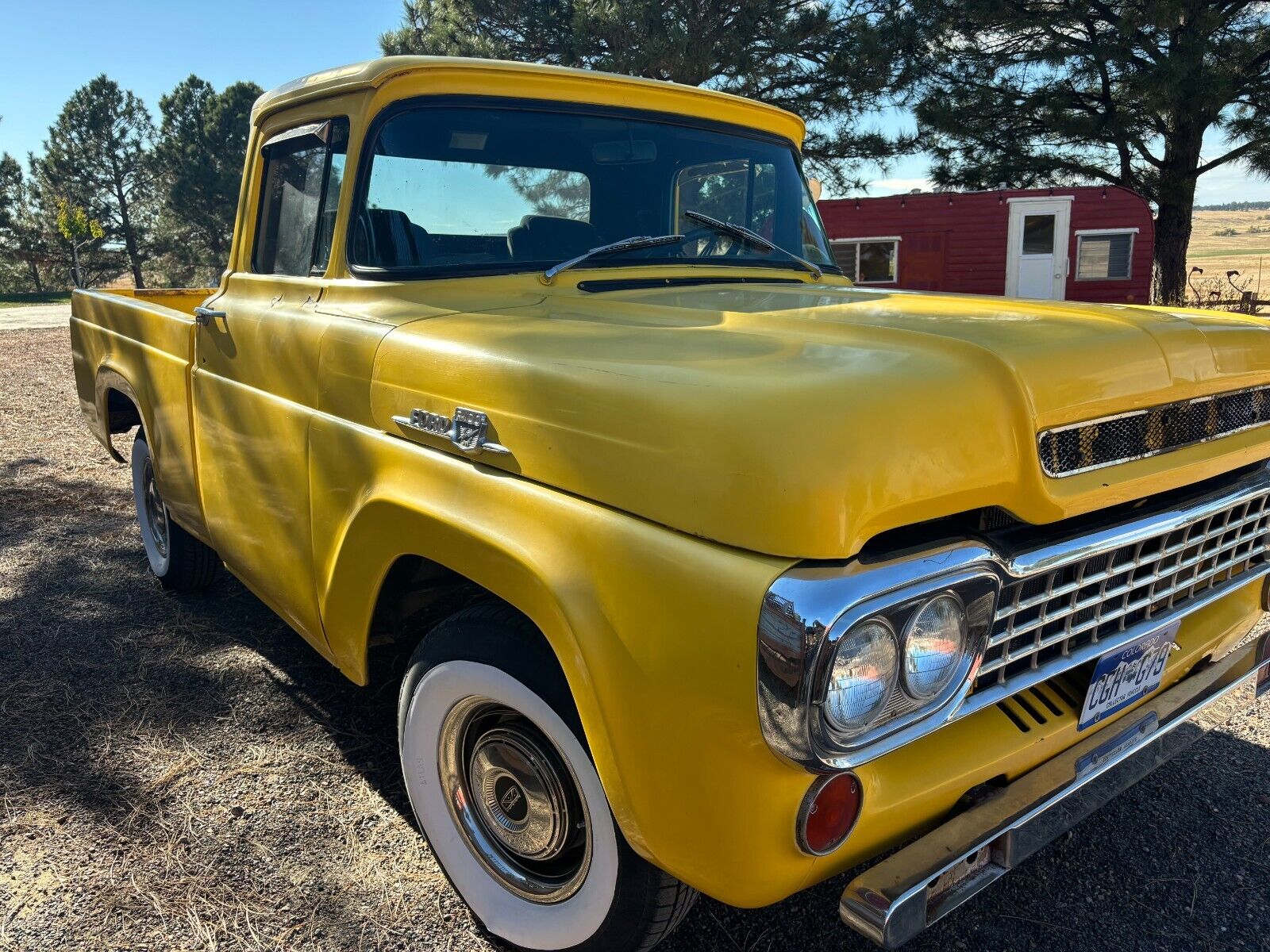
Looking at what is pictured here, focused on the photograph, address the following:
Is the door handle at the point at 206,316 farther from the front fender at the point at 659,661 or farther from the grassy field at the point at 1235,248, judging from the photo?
the grassy field at the point at 1235,248

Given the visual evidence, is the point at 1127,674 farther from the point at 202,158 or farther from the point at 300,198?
the point at 202,158

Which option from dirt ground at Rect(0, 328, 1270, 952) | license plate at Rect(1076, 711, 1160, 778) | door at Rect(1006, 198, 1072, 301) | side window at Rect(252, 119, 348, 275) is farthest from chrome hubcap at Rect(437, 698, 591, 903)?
door at Rect(1006, 198, 1072, 301)

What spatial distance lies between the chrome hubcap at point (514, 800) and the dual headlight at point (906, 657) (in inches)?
27.6

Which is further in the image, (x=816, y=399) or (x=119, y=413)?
(x=119, y=413)

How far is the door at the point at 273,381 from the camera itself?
8.64 feet

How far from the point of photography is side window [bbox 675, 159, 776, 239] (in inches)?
120

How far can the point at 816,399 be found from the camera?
1483 mm

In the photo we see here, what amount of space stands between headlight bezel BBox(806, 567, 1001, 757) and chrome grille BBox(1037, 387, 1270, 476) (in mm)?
289

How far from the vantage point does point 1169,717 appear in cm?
206

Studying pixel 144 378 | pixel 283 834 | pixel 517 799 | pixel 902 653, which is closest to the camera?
pixel 902 653

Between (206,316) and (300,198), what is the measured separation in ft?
1.87

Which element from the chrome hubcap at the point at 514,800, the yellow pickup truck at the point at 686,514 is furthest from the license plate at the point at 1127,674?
the chrome hubcap at the point at 514,800

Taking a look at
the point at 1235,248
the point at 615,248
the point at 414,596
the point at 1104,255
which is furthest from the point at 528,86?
the point at 1235,248

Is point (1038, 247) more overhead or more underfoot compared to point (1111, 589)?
more overhead
